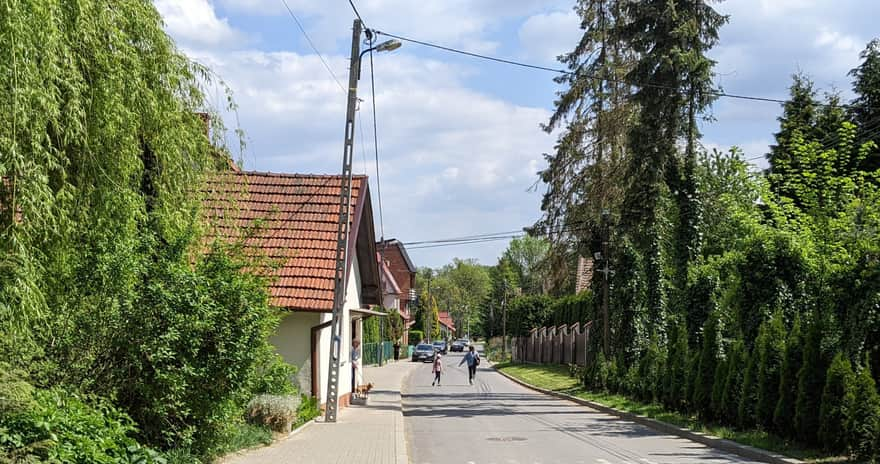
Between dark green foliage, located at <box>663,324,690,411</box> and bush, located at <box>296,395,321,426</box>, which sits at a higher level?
dark green foliage, located at <box>663,324,690,411</box>

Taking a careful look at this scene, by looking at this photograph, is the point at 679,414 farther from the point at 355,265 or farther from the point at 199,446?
the point at 199,446

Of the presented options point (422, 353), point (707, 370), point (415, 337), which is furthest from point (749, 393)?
point (415, 337)

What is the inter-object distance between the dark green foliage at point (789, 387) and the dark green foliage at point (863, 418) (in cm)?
198

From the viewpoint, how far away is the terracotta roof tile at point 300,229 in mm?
20094

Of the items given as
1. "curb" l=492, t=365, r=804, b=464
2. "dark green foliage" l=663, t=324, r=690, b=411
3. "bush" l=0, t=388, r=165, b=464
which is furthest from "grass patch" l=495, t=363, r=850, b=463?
"bush" l=0, t=388, r=165, b=464

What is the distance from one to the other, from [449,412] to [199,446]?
14.6 metres

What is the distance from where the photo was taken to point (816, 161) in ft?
63.5

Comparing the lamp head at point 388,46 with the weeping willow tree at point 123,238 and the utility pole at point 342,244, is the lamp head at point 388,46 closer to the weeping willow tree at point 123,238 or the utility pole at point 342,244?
the utility pole at point 342,244

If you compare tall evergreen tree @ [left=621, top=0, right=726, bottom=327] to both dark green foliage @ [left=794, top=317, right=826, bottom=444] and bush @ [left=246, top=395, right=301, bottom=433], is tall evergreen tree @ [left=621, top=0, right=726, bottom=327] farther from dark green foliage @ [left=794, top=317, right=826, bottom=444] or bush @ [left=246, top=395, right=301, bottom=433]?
bush @ [left=246, top=395, right=301, bottom=433]

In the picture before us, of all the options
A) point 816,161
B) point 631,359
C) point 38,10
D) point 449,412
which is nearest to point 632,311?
point 631,359

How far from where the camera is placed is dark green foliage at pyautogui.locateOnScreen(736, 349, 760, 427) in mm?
16922

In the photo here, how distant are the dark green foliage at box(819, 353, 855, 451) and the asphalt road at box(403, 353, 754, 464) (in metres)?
1.28

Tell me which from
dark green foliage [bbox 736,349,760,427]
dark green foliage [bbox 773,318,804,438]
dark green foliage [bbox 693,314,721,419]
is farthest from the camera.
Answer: dark green foliage [bbox 693,314,721,419]

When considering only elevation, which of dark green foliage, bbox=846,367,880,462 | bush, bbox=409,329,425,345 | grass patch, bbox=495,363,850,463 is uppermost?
bush, bbox=409,329,425,345
